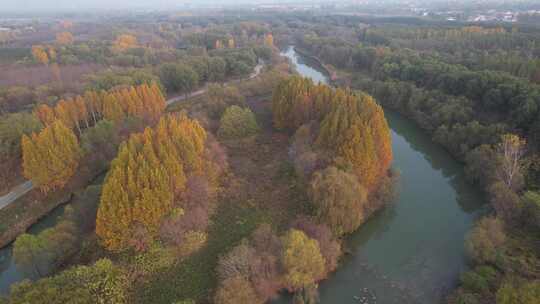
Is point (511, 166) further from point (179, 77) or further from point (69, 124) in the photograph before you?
point (179, 77)

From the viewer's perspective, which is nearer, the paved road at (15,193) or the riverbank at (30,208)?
the riverbank at (30,208)

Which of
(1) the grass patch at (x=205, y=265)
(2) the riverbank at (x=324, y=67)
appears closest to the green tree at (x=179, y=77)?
(2) the riverbank at (x=324, y=67)

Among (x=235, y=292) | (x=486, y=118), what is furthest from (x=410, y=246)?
(x=486, y=118)

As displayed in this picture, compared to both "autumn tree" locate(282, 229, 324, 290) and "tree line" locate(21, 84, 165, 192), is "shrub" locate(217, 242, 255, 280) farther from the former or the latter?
"tree line" locate(21, 84, 165, 192)

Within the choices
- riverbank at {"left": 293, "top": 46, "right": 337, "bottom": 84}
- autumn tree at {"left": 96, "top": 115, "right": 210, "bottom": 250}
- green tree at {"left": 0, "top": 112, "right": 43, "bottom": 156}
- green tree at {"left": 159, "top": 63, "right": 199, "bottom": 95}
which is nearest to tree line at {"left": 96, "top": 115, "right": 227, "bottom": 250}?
autumn tree at {"left": 96, "top": 115, "right": 210, "bottom": 250}

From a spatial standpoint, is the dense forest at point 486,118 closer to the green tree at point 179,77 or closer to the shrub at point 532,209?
the shrub at point 532,209

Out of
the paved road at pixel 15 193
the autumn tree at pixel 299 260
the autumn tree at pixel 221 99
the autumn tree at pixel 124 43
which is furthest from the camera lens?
the autumn tree at pixel 124 43

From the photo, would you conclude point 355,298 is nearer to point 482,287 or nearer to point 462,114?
point 482,287
